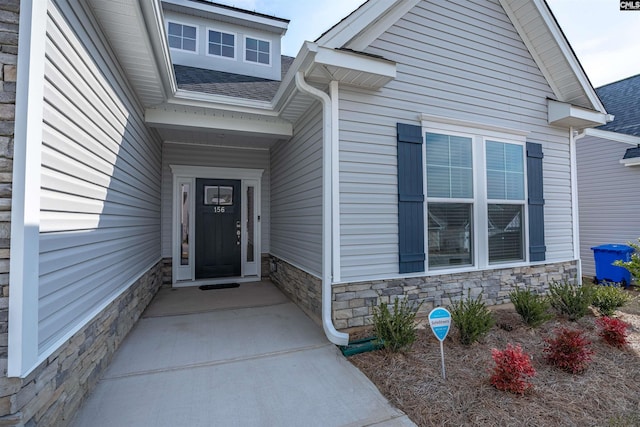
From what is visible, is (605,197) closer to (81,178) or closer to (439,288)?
(439,288)

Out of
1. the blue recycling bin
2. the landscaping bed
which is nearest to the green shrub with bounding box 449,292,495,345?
the landscaping bed

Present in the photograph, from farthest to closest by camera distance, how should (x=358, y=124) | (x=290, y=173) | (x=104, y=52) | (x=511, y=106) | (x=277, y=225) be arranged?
1. (x=277, y=225)
2. (x=290, y=173)
3. (x=511, y=106)
4. (x=358, y=124)
5. (x=104, y=52)

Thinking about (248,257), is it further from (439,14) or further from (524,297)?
(439,14)

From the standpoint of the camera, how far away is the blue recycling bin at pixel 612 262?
5957mm

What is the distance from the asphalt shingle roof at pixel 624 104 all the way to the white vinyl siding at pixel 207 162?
27.2 ft

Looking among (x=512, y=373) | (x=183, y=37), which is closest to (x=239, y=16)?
(x=183, y=37)

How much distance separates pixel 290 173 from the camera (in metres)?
4.73

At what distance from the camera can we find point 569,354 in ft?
8.71

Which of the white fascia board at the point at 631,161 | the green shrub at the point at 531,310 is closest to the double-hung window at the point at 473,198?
the green shrub at the point at 531,310

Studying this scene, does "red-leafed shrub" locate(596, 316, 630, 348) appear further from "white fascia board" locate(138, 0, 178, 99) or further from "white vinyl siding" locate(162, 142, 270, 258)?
"white fascia board" locate(138, 0, 178, 99)

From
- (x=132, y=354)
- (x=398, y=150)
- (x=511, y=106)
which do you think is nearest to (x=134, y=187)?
(x=132, y=354)

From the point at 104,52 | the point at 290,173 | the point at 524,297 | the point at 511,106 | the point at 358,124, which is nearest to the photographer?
the point at 104,52

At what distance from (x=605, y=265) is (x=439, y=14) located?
619 cm

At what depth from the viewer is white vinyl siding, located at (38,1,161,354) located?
5.58ft
